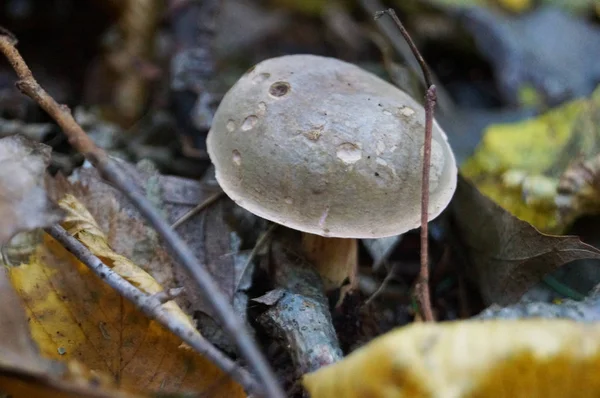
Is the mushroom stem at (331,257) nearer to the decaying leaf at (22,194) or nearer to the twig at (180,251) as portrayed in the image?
the twig at (180,251)

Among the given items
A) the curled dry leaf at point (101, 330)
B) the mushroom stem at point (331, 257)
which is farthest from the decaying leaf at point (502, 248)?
the curled dry leaf at point (101, 330)

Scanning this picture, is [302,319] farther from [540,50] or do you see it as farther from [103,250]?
[540,50]

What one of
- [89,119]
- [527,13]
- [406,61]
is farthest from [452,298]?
[527,13]

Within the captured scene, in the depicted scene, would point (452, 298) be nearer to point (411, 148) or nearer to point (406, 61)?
point (411, 148)

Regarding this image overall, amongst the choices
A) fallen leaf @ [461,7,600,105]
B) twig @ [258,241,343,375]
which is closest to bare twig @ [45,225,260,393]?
twig @ [258,241,343,375]

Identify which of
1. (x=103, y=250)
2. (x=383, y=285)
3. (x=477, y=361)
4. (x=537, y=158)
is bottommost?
(x=383, y=285)

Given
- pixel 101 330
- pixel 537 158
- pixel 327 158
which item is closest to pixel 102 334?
pixel 101 330
